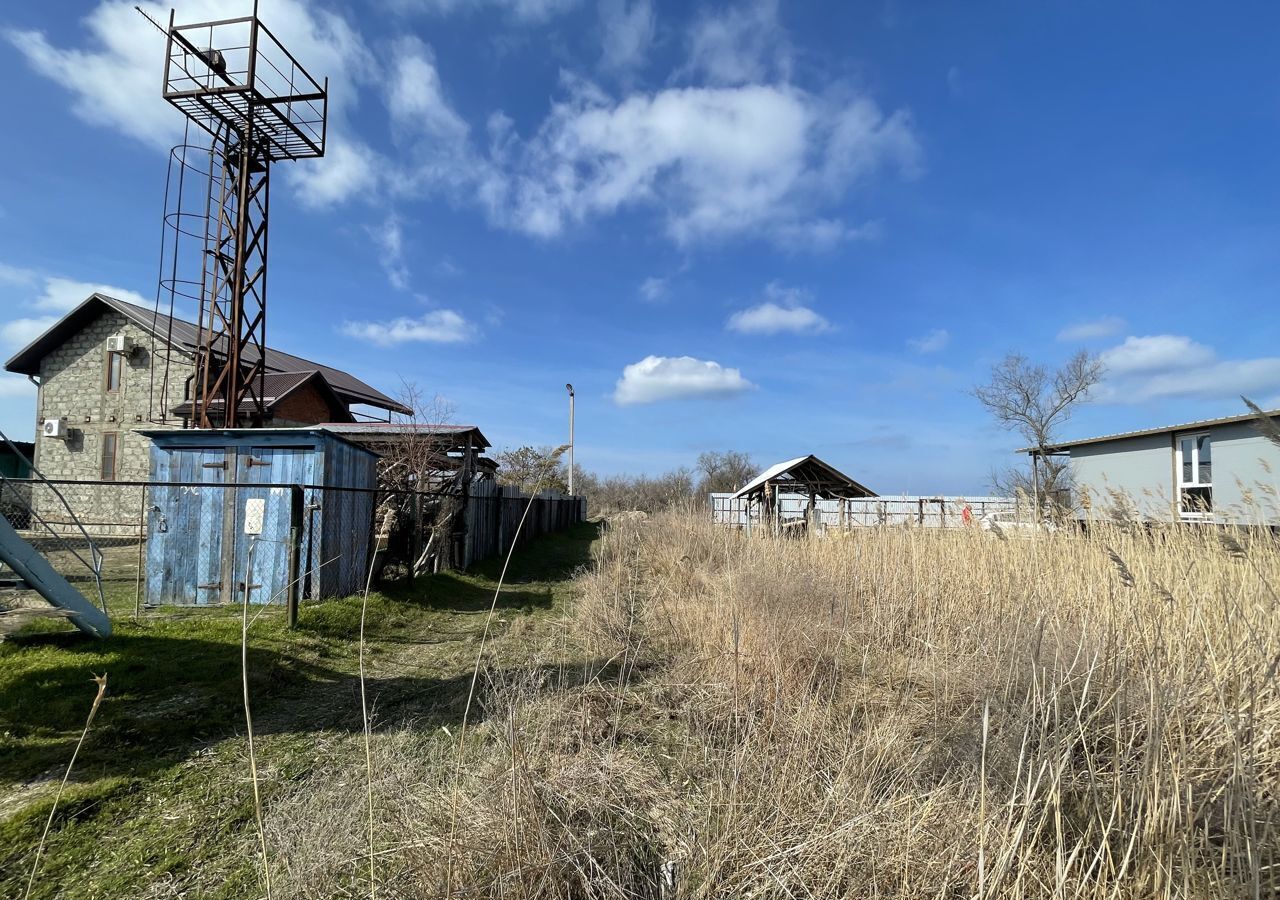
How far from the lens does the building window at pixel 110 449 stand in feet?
61.8

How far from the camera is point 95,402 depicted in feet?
62.8

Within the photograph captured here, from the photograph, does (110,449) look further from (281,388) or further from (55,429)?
(281,388)

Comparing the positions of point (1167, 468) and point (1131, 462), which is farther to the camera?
point (1131, 462)

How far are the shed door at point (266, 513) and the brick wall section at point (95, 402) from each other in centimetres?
1317

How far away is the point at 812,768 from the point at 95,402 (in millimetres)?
24676

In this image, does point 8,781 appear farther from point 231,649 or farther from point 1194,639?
point 1194,639

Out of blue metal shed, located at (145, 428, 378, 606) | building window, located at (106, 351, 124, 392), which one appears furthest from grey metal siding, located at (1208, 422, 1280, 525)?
building window, located at (106, 351, 124, 392)

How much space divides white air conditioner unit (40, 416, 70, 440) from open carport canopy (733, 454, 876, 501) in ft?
70.0

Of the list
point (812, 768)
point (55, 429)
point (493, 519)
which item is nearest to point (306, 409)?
point (55, 429)

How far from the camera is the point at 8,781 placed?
3359 mm

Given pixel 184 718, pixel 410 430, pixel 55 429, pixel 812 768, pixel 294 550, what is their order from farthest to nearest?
pixel 55 429, pixel 410 430, pixel 294 550, pixel 184 718, pixel 812 768

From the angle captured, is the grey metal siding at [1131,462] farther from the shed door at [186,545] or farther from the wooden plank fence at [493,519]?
the shed door at [186,545]

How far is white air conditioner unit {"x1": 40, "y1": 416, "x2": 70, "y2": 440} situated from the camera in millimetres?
18859

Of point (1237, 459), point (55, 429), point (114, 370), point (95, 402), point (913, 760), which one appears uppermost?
point (114, 370)
